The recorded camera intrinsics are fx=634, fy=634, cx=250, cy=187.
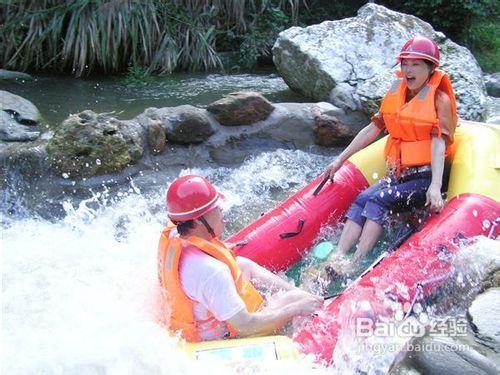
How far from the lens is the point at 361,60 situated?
6.34 m

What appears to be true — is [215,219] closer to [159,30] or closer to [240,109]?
[240,109]

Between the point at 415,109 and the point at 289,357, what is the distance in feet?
6.13

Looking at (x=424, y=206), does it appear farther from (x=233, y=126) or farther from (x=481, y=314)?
(x=233, y=126)

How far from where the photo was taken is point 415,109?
3.79 metres

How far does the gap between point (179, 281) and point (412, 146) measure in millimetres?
1878

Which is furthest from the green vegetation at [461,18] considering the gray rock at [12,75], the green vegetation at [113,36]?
the gray rock at [12,75]

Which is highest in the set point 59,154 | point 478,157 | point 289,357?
point 478,157

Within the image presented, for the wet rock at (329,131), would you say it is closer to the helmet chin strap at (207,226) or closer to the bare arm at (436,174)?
the bare arm at (436,174)

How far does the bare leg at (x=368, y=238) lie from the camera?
3.70m

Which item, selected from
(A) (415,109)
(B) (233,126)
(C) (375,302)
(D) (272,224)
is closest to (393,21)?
(B) (233,126)

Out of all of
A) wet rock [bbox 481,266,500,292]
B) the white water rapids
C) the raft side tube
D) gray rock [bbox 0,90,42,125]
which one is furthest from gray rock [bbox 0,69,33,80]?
wet rock [bbox 481,266,500,292]

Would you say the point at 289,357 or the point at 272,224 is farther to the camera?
the point at 272,224

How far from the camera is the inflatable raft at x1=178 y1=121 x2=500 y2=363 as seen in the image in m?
2.75

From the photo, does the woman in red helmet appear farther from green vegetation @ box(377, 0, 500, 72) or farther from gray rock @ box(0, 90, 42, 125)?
green vegetation @ box(377, 0, 500, 72)
